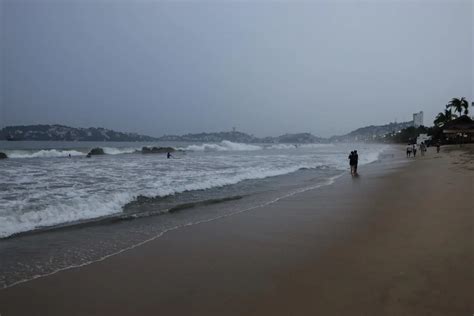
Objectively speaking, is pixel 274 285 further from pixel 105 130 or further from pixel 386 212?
pixel 105 130

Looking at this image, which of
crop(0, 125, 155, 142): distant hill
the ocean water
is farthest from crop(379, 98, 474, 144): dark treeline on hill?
crop(0, 125, 155, 142): distant hill

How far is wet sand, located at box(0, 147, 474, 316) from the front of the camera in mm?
Answer: 3494

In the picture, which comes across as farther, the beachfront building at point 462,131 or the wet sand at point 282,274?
the beachfront building at point 462,131

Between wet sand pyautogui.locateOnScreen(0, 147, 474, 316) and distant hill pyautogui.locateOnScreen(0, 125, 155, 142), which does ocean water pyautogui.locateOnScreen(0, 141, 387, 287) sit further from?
distant hill pyautogui.locateOnScreen(0, 125, 155, 142)

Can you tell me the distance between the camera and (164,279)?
4324mm

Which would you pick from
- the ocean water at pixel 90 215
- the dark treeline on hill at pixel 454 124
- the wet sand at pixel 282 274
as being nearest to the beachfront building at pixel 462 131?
the dark treeline on hill at pixel 454 124

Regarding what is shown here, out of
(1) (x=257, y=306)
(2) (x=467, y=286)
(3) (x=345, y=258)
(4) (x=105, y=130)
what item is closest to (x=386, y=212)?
(3) (x=345, y=258)

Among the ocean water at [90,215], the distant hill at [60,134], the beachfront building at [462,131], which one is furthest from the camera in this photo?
the distant hill at [60,134]

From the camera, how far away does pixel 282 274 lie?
4.41 metres

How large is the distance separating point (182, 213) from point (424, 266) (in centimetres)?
598

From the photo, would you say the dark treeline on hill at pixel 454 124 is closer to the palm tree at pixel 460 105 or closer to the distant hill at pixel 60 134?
the palm tree at pixel 460 105

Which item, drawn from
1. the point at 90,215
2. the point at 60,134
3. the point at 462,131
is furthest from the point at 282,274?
the point at 60,134

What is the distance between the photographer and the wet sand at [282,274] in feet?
11.5

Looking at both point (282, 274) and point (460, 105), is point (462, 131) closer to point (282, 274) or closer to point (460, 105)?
point (460, 105)
